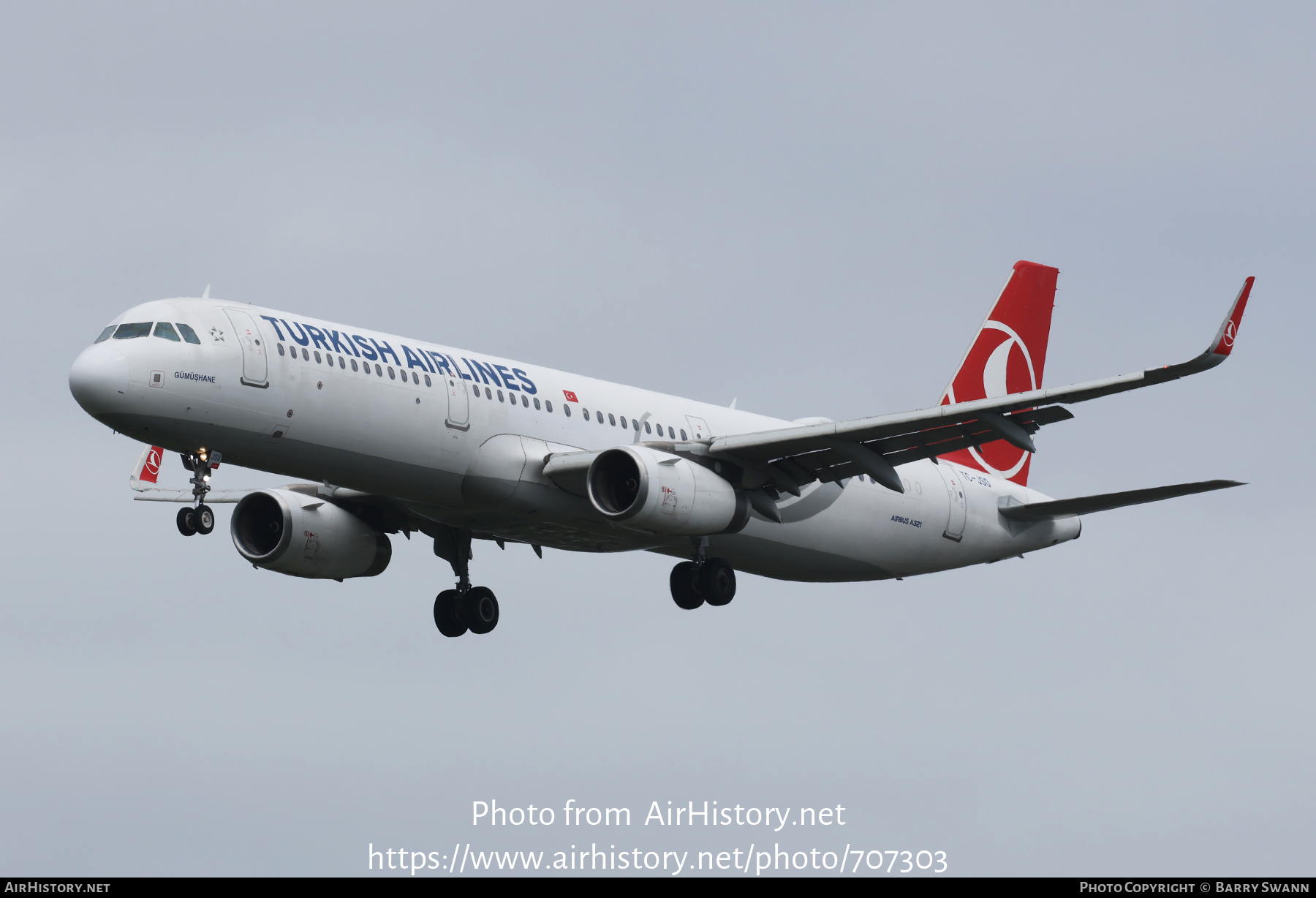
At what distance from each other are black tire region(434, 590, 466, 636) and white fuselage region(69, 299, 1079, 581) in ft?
7.87

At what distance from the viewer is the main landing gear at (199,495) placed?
32812mm

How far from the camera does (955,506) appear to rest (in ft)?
149

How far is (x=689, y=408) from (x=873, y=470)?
17.7ft

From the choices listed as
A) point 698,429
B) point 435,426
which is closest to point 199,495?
point 435,426

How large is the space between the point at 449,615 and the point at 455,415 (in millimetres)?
7774

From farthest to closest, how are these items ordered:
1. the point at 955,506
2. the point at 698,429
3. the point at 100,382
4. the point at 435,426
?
the point at 955,506 < the point at 698,429 < the point at 435,426 < the point at 100,382

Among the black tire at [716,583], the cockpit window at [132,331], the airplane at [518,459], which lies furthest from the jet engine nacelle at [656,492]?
the cockpit window at [132,331]

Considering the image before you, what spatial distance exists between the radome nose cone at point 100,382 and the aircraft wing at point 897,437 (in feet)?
38.8

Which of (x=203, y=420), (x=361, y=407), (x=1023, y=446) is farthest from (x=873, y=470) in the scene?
(x=203, y=420)

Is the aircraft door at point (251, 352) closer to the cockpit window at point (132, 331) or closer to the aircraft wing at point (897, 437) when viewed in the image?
the cockpit window at point (132, 331)

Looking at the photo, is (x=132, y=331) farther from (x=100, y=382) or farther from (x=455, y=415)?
(x=455, y=415)

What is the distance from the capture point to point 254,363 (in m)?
33.7

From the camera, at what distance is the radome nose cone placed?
3231 cm

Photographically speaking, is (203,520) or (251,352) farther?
(251,352)
